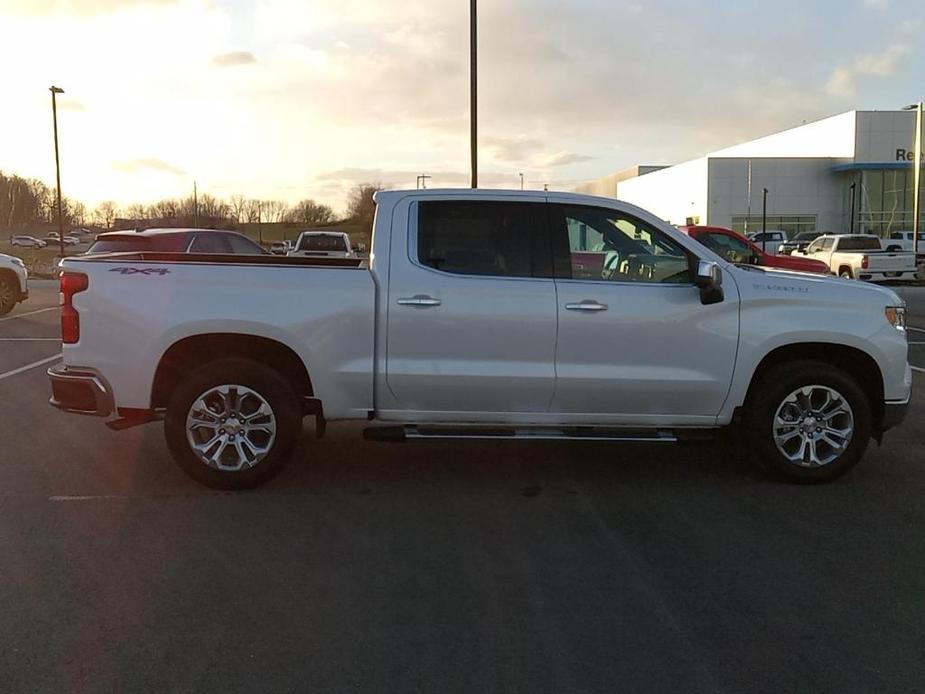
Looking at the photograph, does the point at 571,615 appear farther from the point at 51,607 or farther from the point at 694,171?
the point at 694,171

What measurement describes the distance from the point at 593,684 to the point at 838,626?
1.30m

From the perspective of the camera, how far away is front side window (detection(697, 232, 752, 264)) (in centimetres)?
1725

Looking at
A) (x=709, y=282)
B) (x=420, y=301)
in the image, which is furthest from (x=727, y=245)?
(x=420, y=301)

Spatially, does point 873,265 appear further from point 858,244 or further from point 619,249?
point 619,249

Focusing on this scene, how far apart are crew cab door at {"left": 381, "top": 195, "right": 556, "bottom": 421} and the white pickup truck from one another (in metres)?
0.01

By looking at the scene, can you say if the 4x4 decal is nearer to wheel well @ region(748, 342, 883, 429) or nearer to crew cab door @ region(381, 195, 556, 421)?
crew cab door @ region(381, 195, 556, 421)

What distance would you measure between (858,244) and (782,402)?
27568mm

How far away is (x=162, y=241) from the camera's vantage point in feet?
42.0

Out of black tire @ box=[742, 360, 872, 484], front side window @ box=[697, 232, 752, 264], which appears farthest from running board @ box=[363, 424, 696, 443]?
front side window @ box=[697, 232, 752, 264]

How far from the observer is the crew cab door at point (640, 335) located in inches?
222

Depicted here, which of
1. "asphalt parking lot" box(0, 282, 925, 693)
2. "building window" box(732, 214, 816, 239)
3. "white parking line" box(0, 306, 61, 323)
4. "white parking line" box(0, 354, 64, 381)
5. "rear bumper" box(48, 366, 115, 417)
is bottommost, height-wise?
"asphalt parking lot" box(0, 282, 925, 693)

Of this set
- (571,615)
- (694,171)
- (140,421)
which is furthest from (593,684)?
(694,171)

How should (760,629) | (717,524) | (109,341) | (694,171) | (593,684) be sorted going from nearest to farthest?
(593,684)
(760,629)
(717,524)
(109,341)
(694,171)

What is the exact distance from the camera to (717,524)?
512cm
